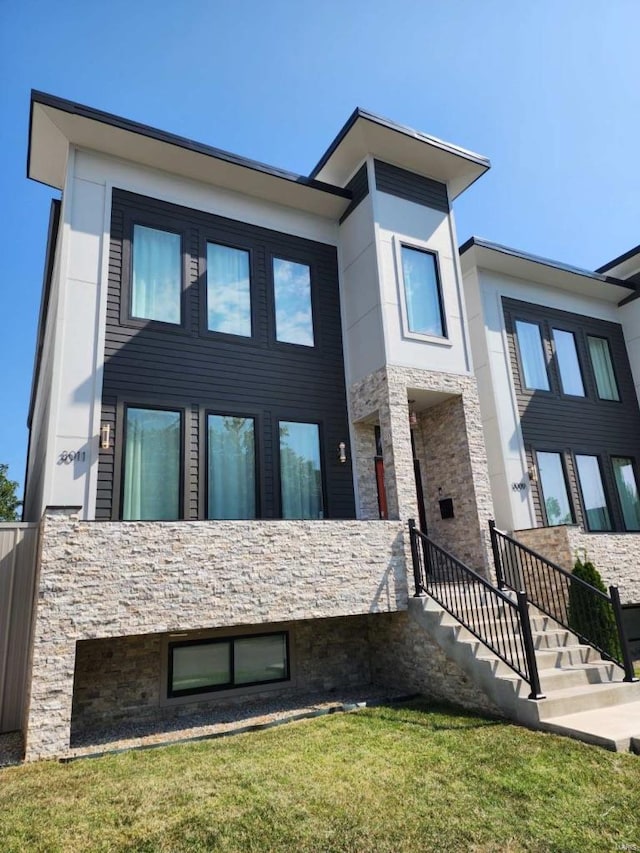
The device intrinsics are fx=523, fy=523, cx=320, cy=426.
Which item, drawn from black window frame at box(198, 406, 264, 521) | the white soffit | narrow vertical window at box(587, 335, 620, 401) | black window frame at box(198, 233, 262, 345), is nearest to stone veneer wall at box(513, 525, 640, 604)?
narrow vertical window at box(587, 335, 620, 401)

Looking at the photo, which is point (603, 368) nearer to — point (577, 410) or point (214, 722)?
point (577, 410)

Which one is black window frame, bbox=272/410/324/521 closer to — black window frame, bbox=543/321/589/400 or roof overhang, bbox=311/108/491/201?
roof overhang, bbox=311/108/491/201

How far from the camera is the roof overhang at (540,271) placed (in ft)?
37.3

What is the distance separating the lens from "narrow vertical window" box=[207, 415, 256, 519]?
7996 mm

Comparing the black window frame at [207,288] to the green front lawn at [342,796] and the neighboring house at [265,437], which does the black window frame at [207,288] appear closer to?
the neighboring house at [265,437]

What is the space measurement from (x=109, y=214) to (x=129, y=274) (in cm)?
98

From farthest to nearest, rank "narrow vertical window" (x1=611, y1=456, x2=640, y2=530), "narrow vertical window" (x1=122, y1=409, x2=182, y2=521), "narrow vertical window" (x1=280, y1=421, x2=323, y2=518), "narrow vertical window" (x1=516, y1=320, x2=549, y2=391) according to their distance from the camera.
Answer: "narrow vertical window" (x1=611, y1=456, x2=640, y2=530) < "narrow vertical window" (x1=516, y1=320, x2=549, y2=391) < "narrow vertical window" (x1=280, y1=421, x2=323, y2=518) < "narrow vertical window" (x1=122, y1=409, x2=182, y2=521)

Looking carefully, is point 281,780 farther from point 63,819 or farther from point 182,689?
point 182,689

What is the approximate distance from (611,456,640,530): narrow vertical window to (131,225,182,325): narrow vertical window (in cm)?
1037

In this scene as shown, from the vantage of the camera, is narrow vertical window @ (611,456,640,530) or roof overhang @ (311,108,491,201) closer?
roof overhang @ (311,108,491,201)

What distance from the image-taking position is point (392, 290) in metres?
9.12

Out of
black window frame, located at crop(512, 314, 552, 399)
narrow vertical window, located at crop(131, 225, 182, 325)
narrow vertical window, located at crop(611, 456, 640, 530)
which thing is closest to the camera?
narrow vertical window, located at crop(131, 225, 182, 325)

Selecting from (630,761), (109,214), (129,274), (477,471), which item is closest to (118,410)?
(129,274)

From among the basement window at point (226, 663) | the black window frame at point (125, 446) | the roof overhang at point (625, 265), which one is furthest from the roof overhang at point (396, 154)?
the basement window at point (226, 663)
